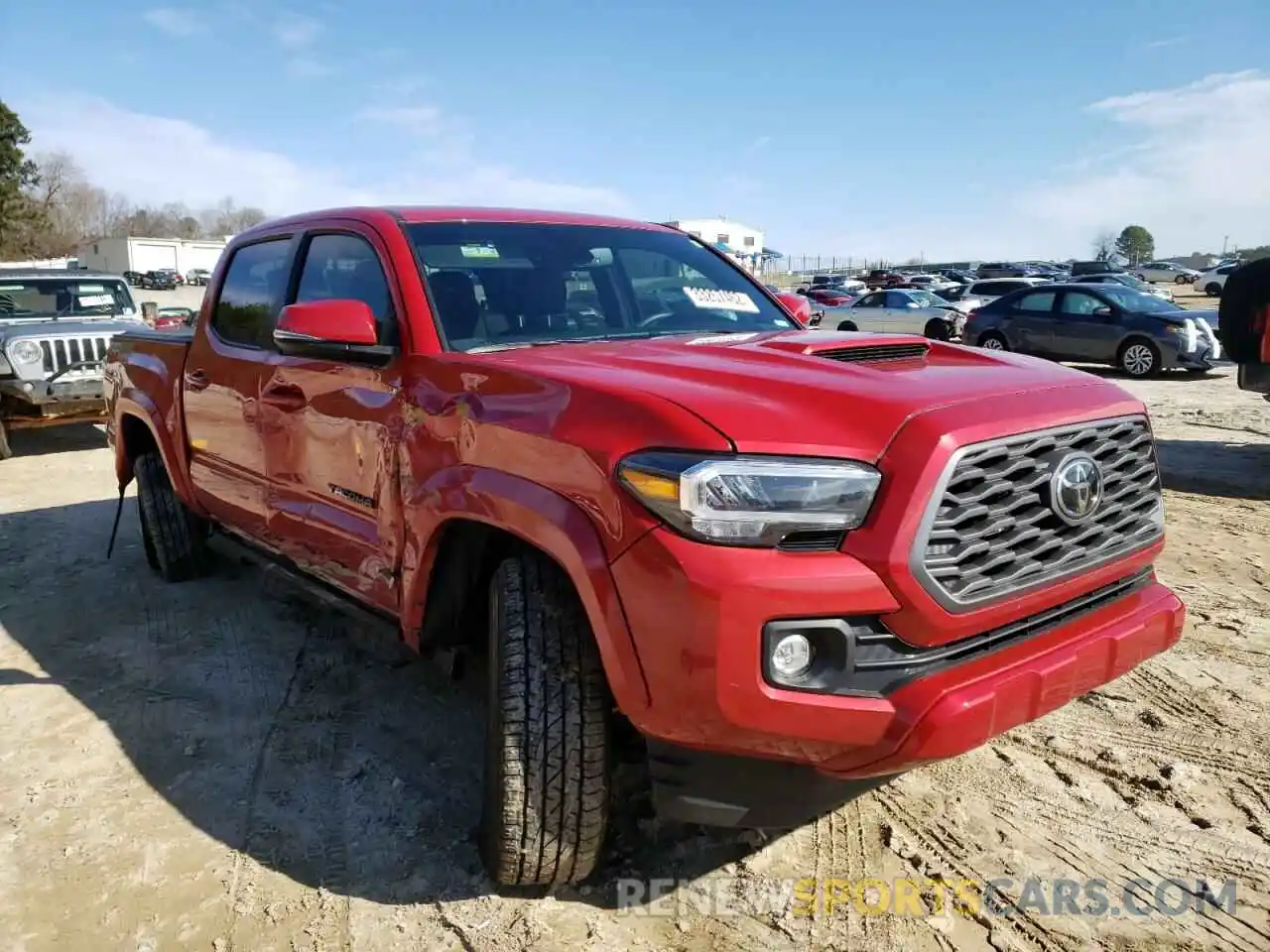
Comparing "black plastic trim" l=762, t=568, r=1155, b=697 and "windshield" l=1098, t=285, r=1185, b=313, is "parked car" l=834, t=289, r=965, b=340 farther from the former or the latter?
"black plastic trim" l=762, t=568, r=1155, b=697

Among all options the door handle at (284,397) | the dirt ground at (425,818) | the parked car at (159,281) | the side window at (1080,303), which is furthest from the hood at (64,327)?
the parked car at (159,281)

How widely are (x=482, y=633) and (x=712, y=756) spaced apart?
109 cm

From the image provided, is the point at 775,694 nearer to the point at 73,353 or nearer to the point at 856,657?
the point at 856,657

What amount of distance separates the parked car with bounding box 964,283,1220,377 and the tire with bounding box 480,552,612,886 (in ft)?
45.7

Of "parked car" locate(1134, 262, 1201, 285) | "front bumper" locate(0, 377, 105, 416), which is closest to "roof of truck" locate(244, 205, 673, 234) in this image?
"front bumper" locate(0, 377, 105, 416)

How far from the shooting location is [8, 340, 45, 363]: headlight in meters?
8.96

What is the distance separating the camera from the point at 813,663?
2012 millimetres

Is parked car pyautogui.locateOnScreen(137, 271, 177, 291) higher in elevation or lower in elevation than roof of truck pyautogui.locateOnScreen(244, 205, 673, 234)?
lower

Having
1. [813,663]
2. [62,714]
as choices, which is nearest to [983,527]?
[813,663]

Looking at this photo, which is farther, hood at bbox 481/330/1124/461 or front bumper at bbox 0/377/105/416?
front bumper at bbox 0/377/105/416

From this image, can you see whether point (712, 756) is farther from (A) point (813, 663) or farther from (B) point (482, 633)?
(B) point (482, 633)

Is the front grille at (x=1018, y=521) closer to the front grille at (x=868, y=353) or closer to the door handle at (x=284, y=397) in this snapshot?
the front grille at (x=868, y=353)

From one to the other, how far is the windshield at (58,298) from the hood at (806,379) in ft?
31.6

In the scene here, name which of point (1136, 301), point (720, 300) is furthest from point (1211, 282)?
point (720, 300)
